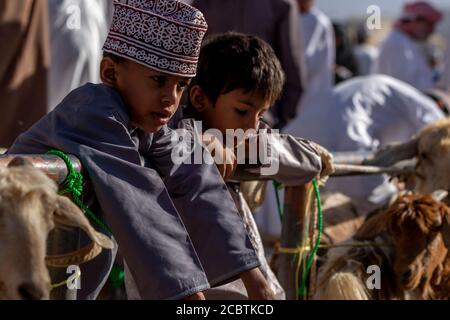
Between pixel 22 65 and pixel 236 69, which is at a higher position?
pixel 236 69

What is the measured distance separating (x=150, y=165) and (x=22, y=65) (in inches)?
140

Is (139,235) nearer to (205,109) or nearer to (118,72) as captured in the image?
(118,72)

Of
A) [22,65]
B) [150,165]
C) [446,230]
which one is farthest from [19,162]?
[22,65]

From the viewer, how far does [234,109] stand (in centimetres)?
354

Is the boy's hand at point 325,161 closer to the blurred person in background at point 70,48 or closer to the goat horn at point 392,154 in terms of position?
the goat horn at point 392,154

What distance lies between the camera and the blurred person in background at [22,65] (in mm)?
6031

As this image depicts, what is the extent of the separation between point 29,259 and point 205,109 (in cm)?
162

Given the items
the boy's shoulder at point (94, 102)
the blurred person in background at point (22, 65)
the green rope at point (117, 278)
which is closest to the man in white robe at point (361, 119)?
the blurred person in background at point (22, 65)

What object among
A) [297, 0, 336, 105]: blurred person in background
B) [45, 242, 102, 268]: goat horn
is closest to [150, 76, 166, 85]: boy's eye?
[45, 242, 102, 268]: goat horn

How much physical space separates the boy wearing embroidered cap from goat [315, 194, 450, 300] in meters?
1.62

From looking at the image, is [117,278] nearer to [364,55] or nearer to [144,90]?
[144,90]

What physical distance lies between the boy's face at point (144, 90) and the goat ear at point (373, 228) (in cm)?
194
